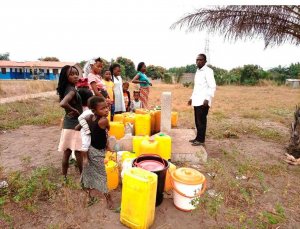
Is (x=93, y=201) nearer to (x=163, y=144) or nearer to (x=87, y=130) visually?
(x=87, y=130)

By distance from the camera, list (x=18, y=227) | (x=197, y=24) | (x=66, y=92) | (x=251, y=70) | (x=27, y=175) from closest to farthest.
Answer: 1. (x=18, y=227)
2. (x=66, y=92)
3. (x=27, y=175)
4. (x=197, y=24)
5. (x=251, y=70)

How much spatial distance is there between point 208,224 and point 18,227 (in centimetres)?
205

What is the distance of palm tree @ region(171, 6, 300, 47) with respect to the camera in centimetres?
469

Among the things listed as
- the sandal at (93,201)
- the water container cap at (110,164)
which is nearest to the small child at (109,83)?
the water container cap at (110,164)

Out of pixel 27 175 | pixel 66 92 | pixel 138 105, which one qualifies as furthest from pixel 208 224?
pixel 138 105

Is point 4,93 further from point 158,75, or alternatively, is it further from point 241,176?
point 158,75

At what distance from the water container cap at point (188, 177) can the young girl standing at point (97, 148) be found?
2.83 feet

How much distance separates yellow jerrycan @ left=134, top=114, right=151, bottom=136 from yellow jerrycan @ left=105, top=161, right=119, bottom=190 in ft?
4.62

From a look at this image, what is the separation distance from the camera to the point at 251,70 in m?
30.4

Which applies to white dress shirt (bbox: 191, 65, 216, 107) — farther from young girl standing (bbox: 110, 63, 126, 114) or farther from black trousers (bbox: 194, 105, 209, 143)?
young girl standing (bbox: 110, 63, 126, 114)

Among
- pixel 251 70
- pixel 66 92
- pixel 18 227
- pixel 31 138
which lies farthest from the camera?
pixel 251 70

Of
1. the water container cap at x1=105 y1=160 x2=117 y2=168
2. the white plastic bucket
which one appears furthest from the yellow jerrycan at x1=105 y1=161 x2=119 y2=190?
the white plastic bucket

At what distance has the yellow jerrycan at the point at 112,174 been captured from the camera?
10.4 feet

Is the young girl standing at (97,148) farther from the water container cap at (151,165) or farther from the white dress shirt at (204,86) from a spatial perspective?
the white dress shirt at (204,86)
